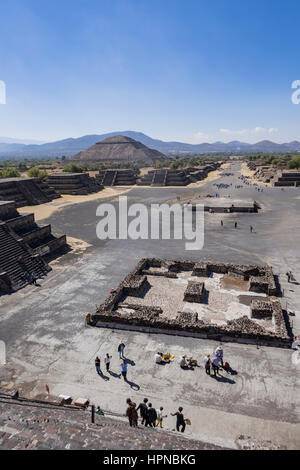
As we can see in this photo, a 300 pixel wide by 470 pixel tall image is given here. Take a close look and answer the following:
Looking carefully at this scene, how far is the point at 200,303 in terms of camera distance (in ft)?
60.2

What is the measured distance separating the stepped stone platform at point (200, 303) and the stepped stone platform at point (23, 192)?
35.5 metres

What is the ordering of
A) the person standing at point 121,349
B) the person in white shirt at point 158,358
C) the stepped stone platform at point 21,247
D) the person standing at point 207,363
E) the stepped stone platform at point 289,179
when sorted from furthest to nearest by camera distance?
the stepped stone platform at point 289,179 < the stepped stone platform at point 21,247 < the person standing at point 121,349 < the person in white shirt at point 158,358 < the person standing at point 207,363

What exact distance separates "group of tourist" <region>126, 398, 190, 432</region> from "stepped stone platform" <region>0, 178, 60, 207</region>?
4583 centimetres

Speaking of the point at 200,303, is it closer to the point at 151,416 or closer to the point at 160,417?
the point at 160,417

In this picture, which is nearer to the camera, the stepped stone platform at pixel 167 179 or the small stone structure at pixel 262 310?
the small stone structure at pixel 262 310

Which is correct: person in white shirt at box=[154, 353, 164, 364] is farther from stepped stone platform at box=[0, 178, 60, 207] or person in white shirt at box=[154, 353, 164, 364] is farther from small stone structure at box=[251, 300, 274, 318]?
stepped stone platform at box=[0, 178, 60, 207]

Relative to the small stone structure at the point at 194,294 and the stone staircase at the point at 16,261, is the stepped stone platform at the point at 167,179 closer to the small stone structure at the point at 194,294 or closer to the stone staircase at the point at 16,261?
the stone staircase at the point at 16,261

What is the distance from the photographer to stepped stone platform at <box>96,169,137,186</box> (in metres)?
82.3

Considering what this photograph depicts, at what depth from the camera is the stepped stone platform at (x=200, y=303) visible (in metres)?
14.8

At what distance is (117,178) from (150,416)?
77.4 metres

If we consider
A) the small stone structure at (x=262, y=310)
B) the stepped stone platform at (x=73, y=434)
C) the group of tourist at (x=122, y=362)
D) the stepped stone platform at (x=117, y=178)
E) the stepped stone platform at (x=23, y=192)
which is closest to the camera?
the stepped stone platform at (x=73, y=434)

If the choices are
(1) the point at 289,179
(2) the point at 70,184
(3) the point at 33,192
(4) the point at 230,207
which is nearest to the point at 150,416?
(4) the point at 230,207

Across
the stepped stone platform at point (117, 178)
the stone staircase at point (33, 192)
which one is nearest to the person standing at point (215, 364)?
the stone staircase at point (33, 192)

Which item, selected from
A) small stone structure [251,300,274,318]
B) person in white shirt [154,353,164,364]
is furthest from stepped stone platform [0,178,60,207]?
small stone structure [251,300,274,318]
